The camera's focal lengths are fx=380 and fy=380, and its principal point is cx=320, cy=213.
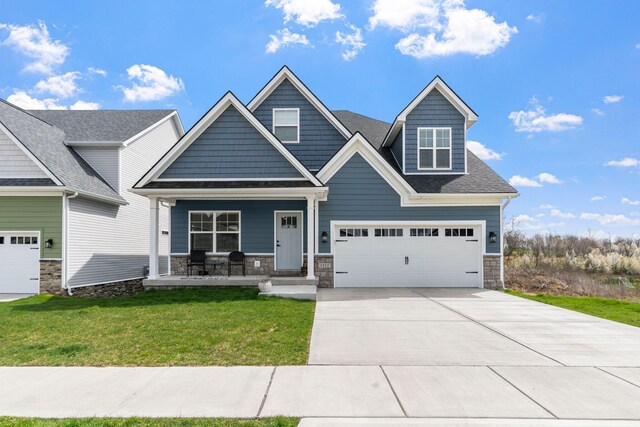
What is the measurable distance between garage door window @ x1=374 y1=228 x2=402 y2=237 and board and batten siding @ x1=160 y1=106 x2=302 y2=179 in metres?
3.86

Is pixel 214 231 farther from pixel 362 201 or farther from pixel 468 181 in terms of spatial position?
pixel 468 181

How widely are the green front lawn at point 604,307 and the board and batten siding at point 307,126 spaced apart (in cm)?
839

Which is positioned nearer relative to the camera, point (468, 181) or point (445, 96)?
point (468, 181)

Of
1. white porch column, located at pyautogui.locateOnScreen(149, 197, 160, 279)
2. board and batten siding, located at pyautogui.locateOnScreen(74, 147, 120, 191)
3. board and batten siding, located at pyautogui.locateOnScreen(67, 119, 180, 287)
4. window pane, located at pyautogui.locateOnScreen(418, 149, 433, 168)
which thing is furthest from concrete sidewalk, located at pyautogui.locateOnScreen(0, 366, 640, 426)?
board and batten siding, located at pyautogui.locateOnScreen(74, 147, 120, 191)

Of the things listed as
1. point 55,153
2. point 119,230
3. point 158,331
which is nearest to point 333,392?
point 158,331

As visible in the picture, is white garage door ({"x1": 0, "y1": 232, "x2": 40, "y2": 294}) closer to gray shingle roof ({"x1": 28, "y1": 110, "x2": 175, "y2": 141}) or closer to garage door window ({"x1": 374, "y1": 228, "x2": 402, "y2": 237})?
gray shingle roof ({"x1": 28, "y1": 110, "x2": 175, "y2": 141})

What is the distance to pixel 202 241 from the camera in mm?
13789

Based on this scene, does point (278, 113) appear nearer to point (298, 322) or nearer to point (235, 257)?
point (235, 257)

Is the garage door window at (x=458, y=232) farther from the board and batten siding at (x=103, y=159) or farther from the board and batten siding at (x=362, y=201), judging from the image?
the board and batten siding at (x=103, y=159)

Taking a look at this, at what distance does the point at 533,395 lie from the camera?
4.43 m

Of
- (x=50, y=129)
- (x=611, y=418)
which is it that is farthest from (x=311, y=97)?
(x=611, y=418)

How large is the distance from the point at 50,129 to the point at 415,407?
17673 millimetres

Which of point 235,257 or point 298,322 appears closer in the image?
point 298,322

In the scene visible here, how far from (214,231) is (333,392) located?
402 inches
